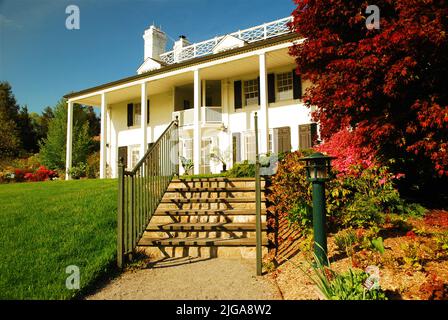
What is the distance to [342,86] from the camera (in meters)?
5.06

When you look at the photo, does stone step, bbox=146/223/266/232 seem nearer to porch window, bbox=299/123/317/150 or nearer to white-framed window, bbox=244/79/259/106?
porch window, bbox=299/123/317/150

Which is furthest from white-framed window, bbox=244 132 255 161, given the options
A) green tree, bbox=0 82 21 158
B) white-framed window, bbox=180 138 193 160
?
green tree, bbox=0 82 21 158

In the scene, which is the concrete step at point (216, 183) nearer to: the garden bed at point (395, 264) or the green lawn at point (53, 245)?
the green lawn at point (53, 245)

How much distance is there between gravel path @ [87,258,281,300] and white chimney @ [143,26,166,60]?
1867 centimetres

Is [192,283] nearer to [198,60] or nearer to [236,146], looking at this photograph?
[236,146]

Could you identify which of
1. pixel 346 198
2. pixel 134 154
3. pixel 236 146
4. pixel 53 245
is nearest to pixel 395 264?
pixel 346 198

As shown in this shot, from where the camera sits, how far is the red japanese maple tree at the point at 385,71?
173 inches

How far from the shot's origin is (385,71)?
4.64 metres

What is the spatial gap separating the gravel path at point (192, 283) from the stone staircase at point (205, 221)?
28cm

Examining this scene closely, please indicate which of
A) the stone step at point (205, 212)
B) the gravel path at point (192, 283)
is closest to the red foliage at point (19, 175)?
the stone step at point (205, 212)

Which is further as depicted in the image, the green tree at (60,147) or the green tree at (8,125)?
the green tree at (8,125)

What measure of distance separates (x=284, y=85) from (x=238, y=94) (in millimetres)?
2426

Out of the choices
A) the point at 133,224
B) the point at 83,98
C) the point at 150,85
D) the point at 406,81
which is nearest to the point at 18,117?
the point at 83,98

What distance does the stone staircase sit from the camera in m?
4.37
